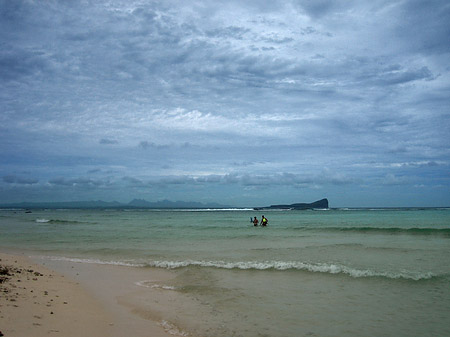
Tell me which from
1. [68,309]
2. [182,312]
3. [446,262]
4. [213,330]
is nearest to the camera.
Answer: [213,330]

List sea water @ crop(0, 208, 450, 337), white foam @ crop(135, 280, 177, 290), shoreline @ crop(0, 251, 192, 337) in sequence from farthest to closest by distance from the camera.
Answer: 1. white foam @ crop(135, 280, 177, 290)
2. sea water @ crop(0, 208, 450, 337)
3. shoreline @ crop(0, 251, 192, 337)

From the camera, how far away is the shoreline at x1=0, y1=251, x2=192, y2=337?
22.9 feet

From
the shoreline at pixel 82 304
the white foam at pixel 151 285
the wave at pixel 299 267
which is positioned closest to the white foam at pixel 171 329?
the shoreline at pixel 82 304

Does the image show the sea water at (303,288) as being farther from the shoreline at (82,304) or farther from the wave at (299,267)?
the shoreline at (82,304)

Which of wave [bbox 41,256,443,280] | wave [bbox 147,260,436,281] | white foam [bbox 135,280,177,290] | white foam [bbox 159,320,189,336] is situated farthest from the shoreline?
wave [bbox 147,260,436,281]

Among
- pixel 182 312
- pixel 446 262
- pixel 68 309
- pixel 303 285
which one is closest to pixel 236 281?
pixel 303 285

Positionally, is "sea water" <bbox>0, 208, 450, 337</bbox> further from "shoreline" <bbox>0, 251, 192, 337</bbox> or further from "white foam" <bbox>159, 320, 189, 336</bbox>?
"shoreline" <bbox>0, 251, 192, 337</bbox>

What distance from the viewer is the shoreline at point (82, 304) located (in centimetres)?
698

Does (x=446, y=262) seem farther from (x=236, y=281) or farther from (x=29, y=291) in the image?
(x=29, y=291)

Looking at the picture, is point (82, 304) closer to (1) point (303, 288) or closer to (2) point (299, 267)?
(1) point (303, 288)

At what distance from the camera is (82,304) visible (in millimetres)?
9219

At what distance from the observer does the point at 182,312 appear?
912 centimetres

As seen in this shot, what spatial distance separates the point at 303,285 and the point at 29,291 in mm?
8896

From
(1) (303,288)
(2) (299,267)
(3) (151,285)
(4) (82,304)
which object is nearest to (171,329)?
(4) (82,304)
